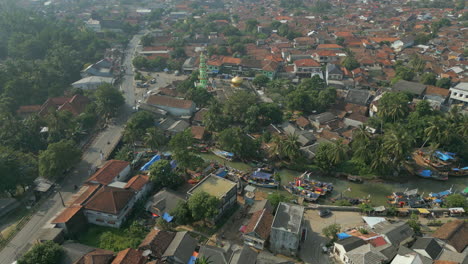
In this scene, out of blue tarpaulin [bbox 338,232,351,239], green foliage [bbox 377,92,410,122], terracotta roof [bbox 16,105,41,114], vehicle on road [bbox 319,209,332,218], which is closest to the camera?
blue tarpaulin [bbox 338,232,351,239]

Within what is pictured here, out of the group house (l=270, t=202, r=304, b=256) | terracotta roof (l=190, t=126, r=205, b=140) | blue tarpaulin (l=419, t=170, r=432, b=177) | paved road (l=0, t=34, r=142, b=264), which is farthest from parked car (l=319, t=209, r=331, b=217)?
paved road (l=0, t=34, r=142, b=264)

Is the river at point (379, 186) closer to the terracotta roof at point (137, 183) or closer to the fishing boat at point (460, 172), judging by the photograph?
the fishing boat at point (460, 172)

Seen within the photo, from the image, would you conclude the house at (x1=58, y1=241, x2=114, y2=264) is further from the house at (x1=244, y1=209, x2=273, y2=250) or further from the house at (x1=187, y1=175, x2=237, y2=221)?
the house at (x1=244, y1=209, x2=273, y2=250)

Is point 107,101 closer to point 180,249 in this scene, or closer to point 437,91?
point 180,249

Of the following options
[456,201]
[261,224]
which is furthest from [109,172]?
[456,201]

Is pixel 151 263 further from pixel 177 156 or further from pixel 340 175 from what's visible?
pixel 340 175

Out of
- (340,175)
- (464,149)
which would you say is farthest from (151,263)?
(464,149)
